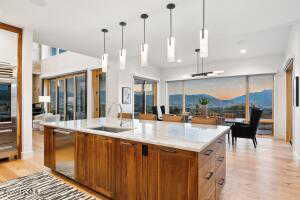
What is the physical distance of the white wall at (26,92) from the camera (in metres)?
3.55

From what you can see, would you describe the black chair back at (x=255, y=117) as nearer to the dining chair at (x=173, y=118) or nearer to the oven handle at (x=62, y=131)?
the dining chair at (x=173, y=118)

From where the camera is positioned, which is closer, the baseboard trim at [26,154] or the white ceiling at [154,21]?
the white ceiling at [154,21]

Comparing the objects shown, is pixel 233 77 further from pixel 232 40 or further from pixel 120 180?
pixel 120 180

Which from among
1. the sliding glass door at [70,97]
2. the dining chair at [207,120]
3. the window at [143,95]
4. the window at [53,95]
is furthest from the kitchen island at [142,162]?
the window at [53,95]

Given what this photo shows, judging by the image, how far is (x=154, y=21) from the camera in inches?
129

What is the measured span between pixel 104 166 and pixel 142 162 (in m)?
0.59

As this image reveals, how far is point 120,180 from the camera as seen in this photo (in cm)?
187

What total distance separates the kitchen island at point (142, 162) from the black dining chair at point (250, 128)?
300 cm

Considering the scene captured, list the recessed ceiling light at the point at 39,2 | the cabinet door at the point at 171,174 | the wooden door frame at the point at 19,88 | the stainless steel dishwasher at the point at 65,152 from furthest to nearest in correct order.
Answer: the wooden door frame at the point at 19,88
the recessed ceiling light at the point at 39,2
the stainless steel dishwasher at the point at 65,152
the cabinet door at the point at 171,174

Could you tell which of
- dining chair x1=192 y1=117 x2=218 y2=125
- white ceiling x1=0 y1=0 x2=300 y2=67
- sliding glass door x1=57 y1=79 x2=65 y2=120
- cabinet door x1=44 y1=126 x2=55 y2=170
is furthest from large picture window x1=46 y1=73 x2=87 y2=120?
dining chair x1=192 y1=117 x2=218 y2=125

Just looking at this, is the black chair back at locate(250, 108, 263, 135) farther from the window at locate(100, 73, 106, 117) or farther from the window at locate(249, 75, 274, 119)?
the window at locate(100, 73, 106, 117)

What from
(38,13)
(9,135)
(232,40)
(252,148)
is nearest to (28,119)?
(9,135)

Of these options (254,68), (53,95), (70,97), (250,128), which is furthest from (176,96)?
(53,95)

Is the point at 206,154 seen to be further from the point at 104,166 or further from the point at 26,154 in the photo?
the point at 26,154
